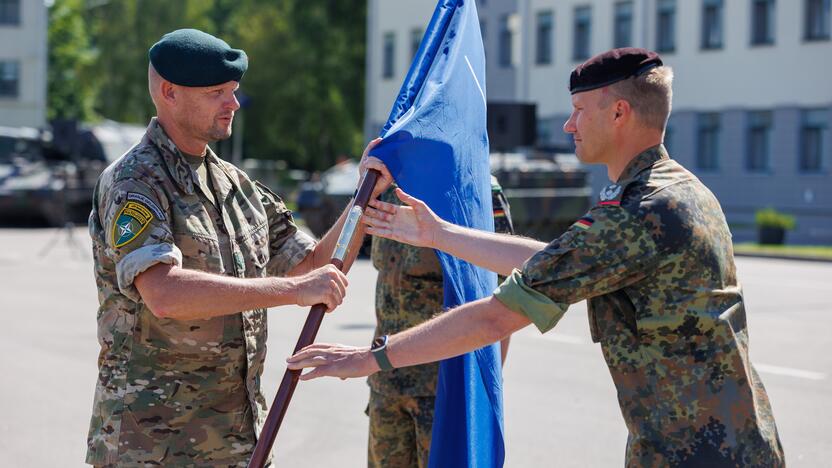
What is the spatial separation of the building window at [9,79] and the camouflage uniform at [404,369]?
55246 mm

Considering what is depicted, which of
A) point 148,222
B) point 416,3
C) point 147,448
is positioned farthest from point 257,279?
point 416,3

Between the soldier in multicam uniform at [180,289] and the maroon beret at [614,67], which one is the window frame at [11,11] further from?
the maroon beret at [614,67]

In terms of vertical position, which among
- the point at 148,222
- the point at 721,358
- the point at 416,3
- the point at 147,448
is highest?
the point at 416,3

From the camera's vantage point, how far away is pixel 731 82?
119ft

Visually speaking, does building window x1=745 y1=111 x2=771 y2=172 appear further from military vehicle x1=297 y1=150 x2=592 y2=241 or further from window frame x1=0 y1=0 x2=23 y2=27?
window frame x1=0 y1=0 x2=23 y2=27

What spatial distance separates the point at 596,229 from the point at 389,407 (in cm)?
181

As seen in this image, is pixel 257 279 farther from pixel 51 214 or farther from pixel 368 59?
pixel 368 59

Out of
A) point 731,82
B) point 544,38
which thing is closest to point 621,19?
point 544,38

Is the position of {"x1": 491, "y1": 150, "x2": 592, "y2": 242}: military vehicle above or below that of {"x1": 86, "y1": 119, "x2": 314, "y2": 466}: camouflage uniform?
below

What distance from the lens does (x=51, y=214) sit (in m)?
28.7

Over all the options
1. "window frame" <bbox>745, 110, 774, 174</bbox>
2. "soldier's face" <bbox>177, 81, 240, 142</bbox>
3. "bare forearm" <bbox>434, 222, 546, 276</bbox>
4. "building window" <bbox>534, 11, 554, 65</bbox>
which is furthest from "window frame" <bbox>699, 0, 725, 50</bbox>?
"soldier's face" <bbox>177, 81, 240, 142</bbox>

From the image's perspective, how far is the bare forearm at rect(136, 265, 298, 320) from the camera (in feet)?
10.6

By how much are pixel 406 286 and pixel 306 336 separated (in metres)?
1.37

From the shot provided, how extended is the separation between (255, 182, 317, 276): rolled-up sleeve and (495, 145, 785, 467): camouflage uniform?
1192mm
